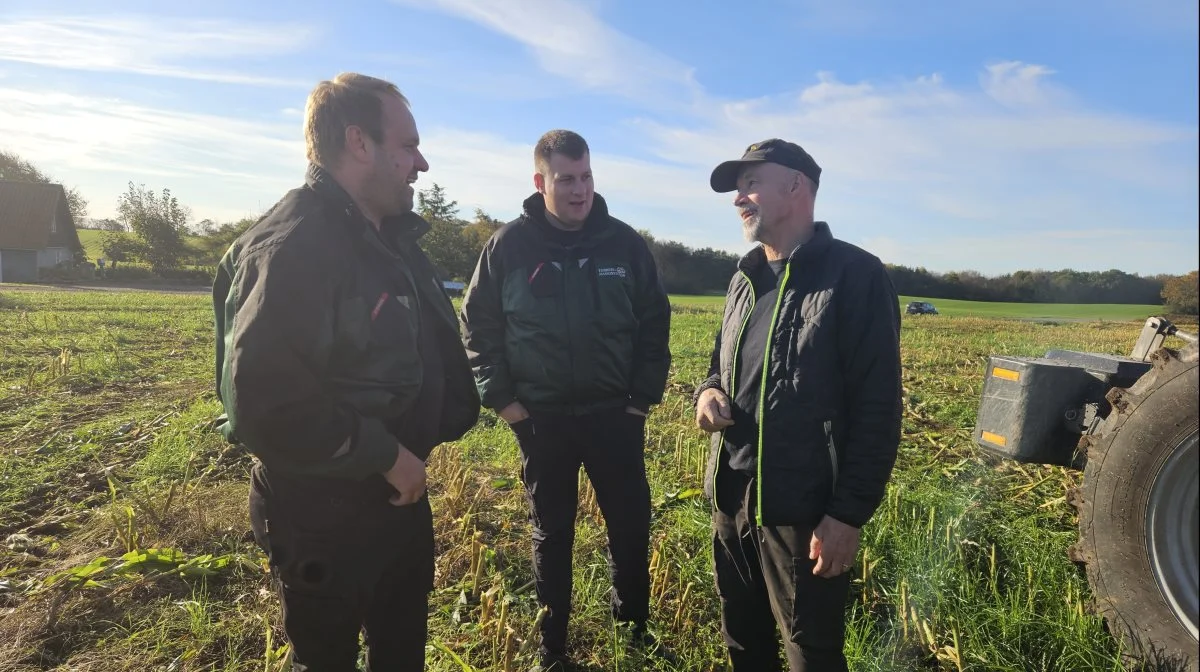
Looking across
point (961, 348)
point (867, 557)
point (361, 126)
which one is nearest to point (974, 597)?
point (867, 557)

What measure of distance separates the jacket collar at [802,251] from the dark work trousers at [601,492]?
103 cm

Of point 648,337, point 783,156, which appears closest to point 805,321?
point 783,156

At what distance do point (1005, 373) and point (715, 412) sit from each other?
5.60ft

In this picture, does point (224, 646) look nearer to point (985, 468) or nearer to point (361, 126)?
point (361, 126)

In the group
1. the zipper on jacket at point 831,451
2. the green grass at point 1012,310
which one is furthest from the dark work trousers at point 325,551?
the green grass at point 1012,310

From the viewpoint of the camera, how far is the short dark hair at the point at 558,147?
10.0 feet

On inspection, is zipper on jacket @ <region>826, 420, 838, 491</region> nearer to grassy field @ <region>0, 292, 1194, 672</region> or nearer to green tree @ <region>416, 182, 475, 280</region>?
grassy field @ <region>0, 292, 1194, 672</region>

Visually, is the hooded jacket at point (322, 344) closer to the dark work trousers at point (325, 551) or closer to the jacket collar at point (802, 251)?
the dark work trousers at point (325, 551)

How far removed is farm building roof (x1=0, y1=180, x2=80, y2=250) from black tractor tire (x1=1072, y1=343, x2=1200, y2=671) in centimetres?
3833

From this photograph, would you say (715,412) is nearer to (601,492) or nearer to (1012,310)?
(601,492)

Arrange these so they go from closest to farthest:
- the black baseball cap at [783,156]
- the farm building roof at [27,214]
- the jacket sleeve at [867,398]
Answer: the jacket sleeve at [867,398] < the black baseball cap at [783,156] < the farm building roof at [27,214]

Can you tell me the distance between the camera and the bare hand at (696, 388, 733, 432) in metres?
2.36

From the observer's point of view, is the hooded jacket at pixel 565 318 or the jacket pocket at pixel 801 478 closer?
the jacket pocket at pixel 801 478

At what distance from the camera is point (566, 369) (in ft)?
9.78
